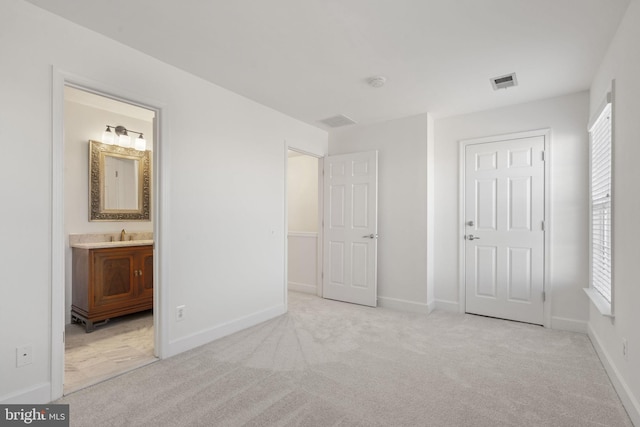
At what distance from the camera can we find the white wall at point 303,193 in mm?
5469

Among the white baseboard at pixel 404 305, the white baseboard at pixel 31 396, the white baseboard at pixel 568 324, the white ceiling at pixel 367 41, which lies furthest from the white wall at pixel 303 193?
the white baseboard at pixel 31 396

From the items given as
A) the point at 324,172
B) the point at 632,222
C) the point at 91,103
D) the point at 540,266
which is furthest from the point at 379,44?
the point at 91,103

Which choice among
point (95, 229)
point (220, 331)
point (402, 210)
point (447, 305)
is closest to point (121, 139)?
point (95, 229)

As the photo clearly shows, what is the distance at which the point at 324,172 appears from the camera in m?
4.88

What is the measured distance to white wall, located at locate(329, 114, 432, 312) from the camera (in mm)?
4145

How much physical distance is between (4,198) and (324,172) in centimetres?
353

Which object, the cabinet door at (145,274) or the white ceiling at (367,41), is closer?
the white ceiling at (367,41)

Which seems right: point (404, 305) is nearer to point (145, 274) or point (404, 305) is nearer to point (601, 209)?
point (601, 209)

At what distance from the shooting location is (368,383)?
2.35 m

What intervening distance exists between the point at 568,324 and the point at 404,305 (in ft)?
5.57

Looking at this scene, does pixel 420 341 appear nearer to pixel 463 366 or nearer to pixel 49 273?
pixel 463 366

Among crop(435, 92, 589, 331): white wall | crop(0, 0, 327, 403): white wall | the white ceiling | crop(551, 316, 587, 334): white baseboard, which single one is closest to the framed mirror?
crop(0, 0, 327, 403): white wall

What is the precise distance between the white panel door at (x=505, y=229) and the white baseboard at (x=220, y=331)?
2.40 m

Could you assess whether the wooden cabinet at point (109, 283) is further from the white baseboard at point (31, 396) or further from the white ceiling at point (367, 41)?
the white ceiling at point (367, 41)
